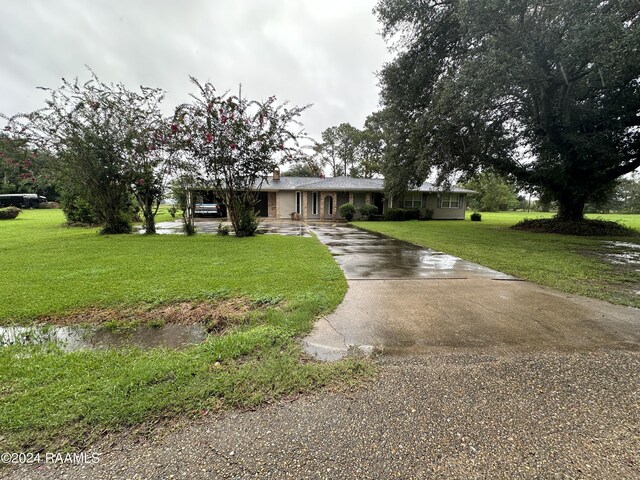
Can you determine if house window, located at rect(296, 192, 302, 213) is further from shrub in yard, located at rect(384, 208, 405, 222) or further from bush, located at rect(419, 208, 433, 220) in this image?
bush, located at rect(419, 208, 433, 220)

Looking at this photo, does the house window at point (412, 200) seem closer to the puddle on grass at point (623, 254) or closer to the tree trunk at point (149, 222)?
the puddle on grass at point (623, 254)

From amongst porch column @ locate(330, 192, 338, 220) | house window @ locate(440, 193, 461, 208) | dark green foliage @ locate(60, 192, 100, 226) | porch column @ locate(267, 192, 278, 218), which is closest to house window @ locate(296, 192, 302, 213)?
porch column @ locate(267, 192, 278, 218)

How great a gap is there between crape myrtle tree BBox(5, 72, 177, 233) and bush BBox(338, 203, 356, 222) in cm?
1328


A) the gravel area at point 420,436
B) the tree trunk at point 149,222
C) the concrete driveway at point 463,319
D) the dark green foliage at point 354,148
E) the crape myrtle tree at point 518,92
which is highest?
the dark green foliage at point 354,148

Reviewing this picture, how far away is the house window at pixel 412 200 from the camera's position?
24953 mm

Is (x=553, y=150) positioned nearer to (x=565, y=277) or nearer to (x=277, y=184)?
(x=565, y=277)

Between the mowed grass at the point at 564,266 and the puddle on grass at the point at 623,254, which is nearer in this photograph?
the mowed grass at the point at 564,266

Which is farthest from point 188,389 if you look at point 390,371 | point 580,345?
point 580,345

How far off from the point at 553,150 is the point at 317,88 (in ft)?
58.8

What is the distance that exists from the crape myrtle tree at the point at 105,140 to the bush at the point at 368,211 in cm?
1467

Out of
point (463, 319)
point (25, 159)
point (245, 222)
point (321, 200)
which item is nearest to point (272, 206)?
point (321, 200)

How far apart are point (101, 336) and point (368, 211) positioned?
810 inches

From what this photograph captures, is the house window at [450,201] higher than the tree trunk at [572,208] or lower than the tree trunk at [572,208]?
higher

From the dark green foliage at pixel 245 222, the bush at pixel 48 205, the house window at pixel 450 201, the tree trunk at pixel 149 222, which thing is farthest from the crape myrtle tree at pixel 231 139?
the bush at pixel 48 205
